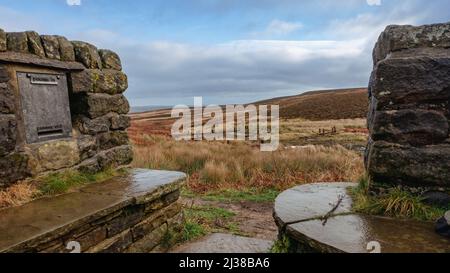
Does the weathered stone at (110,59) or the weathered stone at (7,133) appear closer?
the weathered stone at (7,133)

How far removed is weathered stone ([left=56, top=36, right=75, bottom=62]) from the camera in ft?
14.2

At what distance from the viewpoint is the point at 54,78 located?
4.23m

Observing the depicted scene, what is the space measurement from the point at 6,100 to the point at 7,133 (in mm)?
344

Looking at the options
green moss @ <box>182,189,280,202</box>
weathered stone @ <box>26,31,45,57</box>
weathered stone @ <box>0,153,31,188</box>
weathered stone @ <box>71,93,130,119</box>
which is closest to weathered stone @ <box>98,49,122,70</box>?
weathered stone @ <box>71,93,130,119</box>

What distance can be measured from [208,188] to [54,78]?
479 centimetres

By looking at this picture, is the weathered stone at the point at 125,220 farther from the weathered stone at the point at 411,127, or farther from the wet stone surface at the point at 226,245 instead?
the weathered stone at the point at 411,127

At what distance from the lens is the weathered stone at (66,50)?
4324 millimetres

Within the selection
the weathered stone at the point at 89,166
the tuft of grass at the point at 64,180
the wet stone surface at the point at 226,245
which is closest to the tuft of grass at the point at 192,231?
the wet stone surface at the point at 226,245

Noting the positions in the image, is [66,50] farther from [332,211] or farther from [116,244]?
[332,211]

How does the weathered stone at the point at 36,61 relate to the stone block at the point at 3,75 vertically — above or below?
above

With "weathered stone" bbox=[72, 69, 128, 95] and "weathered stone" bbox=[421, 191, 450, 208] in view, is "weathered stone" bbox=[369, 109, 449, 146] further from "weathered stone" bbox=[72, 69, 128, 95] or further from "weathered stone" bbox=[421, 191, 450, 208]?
"weathered stone" bbox=[72, 69, 128, 95]

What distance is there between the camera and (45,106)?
4.14m
